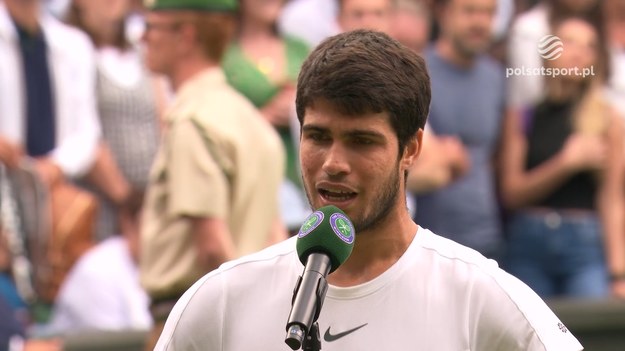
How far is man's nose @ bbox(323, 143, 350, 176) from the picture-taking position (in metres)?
3.20

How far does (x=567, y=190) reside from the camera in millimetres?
7898

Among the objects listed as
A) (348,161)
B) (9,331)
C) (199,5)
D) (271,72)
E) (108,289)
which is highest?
(348,161)

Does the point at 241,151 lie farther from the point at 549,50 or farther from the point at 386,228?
the point at 386,228

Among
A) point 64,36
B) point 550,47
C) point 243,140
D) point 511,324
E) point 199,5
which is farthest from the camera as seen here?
point 550,47

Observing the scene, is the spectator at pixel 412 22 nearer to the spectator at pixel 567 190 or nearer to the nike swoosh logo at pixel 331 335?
the spectator at pixel 567 190

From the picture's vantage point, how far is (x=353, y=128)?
322cm

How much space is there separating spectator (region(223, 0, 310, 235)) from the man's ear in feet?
12.2

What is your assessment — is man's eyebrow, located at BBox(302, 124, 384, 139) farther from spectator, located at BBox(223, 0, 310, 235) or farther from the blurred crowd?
spectator, located at BBox(223, 0, 310, 235)

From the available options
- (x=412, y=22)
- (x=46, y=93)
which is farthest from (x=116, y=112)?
(x=412, y=22)

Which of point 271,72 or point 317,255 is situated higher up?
point 317,255

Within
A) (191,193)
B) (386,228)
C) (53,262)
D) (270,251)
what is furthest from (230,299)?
(53,262)

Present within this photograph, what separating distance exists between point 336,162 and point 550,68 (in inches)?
171

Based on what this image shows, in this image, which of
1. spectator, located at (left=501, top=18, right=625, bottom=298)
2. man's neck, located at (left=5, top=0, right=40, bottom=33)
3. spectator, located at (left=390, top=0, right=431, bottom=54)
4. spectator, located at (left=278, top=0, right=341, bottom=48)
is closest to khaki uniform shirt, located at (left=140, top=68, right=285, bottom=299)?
man's neck, located at (left=5, top=0, right=40, bottom=33)

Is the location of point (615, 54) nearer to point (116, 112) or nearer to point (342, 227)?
point (116, 112)
